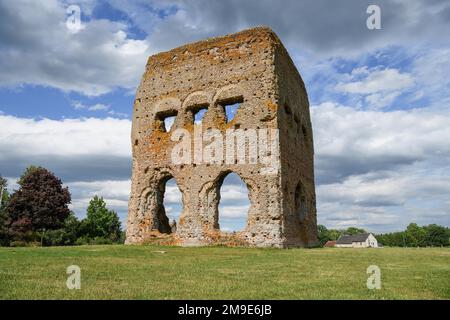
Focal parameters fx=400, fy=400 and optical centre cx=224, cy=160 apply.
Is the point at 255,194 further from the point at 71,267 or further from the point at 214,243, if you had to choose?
the point at 71,267

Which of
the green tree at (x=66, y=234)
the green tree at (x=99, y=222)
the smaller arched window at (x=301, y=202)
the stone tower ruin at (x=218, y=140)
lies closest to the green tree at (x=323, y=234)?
the green tree at (x=99, y=222)

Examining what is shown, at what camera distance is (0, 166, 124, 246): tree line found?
30.3 meters

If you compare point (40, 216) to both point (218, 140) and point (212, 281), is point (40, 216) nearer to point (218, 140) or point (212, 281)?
point (218, 140)

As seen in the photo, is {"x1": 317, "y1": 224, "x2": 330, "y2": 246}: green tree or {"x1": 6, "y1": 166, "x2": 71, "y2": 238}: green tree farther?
{"x1": 317, "y1": 224, "x2": 330, "y2": 246}: green tree

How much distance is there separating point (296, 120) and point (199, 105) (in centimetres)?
545

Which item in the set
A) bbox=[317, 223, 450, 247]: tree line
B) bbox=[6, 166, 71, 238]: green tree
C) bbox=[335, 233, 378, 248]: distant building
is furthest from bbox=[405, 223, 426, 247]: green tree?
bbox=[6, 166, 71, 238]: green tree

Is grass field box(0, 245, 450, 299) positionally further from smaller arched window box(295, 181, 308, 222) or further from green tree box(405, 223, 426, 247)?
green tree box(405, 223, 426, 247)

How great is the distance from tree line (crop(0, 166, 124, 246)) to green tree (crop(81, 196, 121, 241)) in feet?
3.25

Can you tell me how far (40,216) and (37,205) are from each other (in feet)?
2.98

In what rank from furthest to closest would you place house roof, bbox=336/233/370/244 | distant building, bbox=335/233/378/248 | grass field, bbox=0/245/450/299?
house roof, bbox=336/233/370/244, distant building, bbox=335/233/378/248, grass field, bbox=0/245/450/299

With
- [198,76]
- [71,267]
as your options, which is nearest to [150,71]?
[198,76]

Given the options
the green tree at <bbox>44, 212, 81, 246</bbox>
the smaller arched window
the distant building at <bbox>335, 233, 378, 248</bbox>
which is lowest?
the distant building at <bbox>335, 233, 378, 248</bbox>

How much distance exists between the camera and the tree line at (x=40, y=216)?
99.4 feet

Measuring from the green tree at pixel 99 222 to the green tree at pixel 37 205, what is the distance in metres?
3.51
